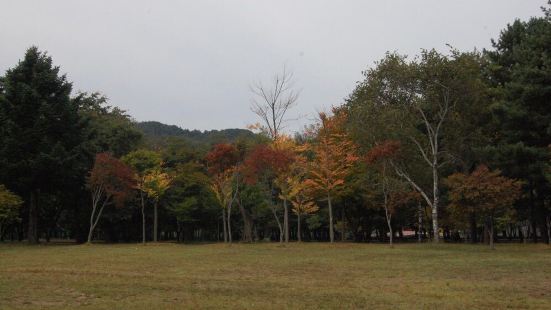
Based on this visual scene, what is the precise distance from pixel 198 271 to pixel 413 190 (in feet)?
95.0

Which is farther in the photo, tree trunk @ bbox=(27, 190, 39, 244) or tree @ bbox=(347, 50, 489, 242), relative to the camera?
tree trunk @ bbox=(27, 190, 39, 244)

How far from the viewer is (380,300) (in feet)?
35.2

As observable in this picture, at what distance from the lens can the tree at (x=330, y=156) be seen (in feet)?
128

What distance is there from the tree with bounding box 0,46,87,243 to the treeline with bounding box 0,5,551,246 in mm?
102

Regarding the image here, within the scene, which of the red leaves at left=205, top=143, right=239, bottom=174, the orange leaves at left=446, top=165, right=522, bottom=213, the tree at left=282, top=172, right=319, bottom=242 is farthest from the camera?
the tree at left=282, top=172, right=319, bottom=242

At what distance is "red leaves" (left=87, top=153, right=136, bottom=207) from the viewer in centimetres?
4134

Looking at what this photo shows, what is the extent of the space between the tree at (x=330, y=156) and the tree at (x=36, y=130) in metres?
19.4

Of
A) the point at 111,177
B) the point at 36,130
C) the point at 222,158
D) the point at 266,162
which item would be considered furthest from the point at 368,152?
the point at 36,130

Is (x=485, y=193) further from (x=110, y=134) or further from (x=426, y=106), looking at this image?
(x=110, y=134)

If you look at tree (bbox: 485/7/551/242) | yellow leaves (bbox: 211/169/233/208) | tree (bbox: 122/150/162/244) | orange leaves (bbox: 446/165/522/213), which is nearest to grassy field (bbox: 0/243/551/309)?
orange leaves (bbox: 446/165/522/213)

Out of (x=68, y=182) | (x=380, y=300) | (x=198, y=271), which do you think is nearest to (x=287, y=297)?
(x=380, y=300)

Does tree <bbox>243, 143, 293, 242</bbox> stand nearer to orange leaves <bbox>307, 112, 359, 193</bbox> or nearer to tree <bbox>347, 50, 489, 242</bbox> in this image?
orange leaves <bbox>307, 112, 359, 193</bbox>

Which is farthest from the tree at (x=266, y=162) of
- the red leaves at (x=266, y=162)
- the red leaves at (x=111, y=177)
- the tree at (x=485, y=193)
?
the tree at (x=485, y=193)

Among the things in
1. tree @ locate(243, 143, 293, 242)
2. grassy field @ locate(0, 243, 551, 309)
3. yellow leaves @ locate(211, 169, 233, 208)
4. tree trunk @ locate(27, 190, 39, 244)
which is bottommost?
grassy field @ locate(0, 243, 551, 309)
